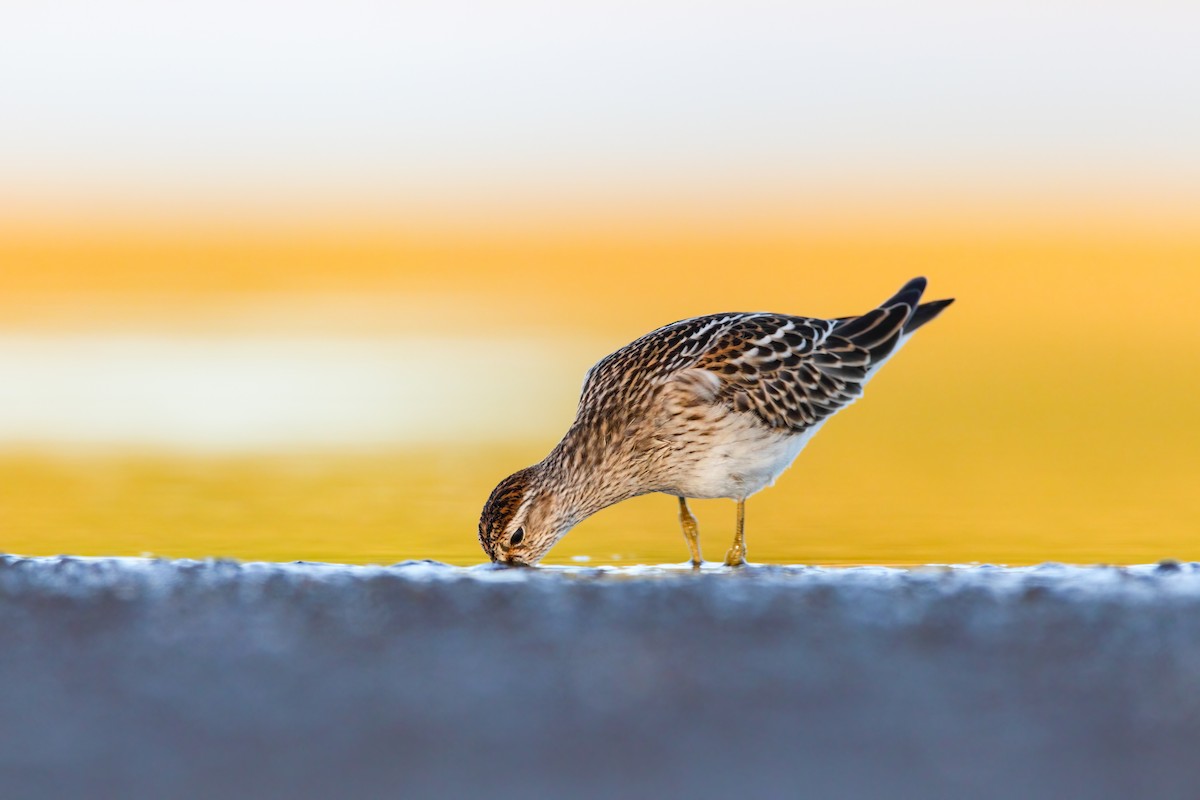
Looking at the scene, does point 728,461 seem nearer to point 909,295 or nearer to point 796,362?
point 796,362

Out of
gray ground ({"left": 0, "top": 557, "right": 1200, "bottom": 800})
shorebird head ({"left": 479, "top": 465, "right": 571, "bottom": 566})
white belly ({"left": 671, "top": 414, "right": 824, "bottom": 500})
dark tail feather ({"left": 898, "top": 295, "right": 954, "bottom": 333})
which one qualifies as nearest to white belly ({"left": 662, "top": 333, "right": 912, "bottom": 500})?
white belly ({"left": 671, "top": 414, "right": 824, "bottom": 500})

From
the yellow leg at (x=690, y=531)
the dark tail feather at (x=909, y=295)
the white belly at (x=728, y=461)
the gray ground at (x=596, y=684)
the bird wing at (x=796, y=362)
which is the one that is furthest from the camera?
the dark tail feather at (x=909, y=295)

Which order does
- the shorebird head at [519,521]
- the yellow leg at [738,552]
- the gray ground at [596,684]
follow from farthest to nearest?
the yellow leg at [738,552] → the shorebird head at [519,521] → the gray ground at [596,684]

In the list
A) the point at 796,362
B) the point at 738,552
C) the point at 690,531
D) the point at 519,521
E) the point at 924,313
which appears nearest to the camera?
the point at 519,521

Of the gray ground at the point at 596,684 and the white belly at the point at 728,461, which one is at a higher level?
the white belly at the point at 728,461

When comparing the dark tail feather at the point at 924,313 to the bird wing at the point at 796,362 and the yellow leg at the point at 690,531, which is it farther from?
the yellow leg at the point at 690,531

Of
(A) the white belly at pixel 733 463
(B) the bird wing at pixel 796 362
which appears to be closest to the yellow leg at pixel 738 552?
(A) the white belly at pixel 733 463

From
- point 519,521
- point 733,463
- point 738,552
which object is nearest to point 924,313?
point 733,463
